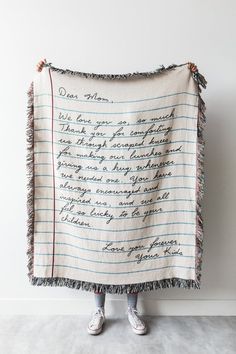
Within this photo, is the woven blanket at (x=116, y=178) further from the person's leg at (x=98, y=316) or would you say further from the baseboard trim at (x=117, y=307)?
the baseboard trim at (x=117, y=307)

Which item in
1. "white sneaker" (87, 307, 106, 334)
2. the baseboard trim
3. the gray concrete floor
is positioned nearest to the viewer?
the gray concrete floor

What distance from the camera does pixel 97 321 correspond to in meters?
1.71

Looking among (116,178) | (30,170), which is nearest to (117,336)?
(116,178)

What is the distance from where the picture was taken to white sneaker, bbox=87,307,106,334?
5.54 feet

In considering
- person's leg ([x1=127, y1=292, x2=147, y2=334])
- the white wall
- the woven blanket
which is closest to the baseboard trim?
the white wall

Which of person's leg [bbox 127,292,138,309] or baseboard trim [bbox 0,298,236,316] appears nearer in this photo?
person's leg [bbox 127,292,138,309]

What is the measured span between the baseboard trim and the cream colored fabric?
33 cm

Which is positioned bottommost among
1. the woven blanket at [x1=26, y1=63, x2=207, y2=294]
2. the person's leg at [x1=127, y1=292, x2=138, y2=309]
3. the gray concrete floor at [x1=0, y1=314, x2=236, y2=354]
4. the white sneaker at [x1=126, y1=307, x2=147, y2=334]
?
the gray concrete floor at [x1=0, y1=314, x2=236, y2=354]

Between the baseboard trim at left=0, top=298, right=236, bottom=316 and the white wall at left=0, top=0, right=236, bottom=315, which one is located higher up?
the white wall at left=0, top=0, right=236, bottom=315

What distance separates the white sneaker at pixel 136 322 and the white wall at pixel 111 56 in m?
0.13

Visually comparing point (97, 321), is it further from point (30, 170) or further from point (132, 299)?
point (30, 170)

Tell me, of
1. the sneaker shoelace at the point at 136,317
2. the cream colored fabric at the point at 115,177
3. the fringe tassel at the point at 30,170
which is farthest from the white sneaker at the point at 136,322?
the fringe tassel at the point at 30,170

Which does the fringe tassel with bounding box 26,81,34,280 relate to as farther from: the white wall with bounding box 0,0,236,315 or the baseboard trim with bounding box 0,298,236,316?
the baseboard trim with bounding box 0,298,236,316

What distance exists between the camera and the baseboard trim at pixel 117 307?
6.18ft
